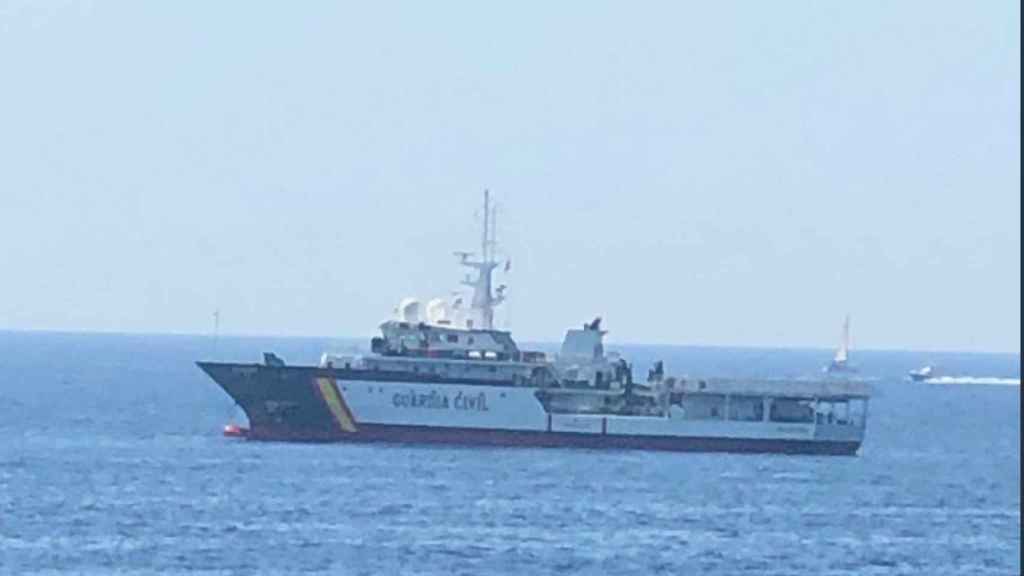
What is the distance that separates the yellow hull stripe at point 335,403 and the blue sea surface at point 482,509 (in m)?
0.98

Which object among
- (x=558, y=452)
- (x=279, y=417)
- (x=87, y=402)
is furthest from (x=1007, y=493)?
(x=87, y=402)

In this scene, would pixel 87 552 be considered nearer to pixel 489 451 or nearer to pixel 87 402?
pixel 489 451

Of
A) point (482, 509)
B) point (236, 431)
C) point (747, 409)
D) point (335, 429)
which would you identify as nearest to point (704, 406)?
point (747, 409)

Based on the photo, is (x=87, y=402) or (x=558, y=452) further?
(x=87, y=402)

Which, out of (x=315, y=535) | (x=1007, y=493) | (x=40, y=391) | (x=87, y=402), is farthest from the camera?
(x=40, y=391)

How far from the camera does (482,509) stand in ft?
264

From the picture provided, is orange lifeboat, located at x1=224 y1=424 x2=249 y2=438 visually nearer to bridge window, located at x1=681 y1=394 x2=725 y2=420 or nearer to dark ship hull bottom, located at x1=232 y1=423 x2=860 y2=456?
dark ship hull bottom, located at x1=232 y1=423 x2=860 y2=456

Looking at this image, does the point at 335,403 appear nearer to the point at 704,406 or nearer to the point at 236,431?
the point at 236,431

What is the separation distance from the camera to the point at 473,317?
10750 centimetres

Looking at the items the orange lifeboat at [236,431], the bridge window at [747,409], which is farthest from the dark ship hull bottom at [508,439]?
the orange lifeboat at [236,431]

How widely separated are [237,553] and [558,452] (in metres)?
36.9

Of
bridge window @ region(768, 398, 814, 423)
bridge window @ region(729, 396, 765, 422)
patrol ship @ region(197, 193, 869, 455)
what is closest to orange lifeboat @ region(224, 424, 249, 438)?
patrol ship @ region(197, 193, 869, 455)

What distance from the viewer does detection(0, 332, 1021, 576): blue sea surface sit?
67625 millimetres

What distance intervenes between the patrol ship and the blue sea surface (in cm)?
120
